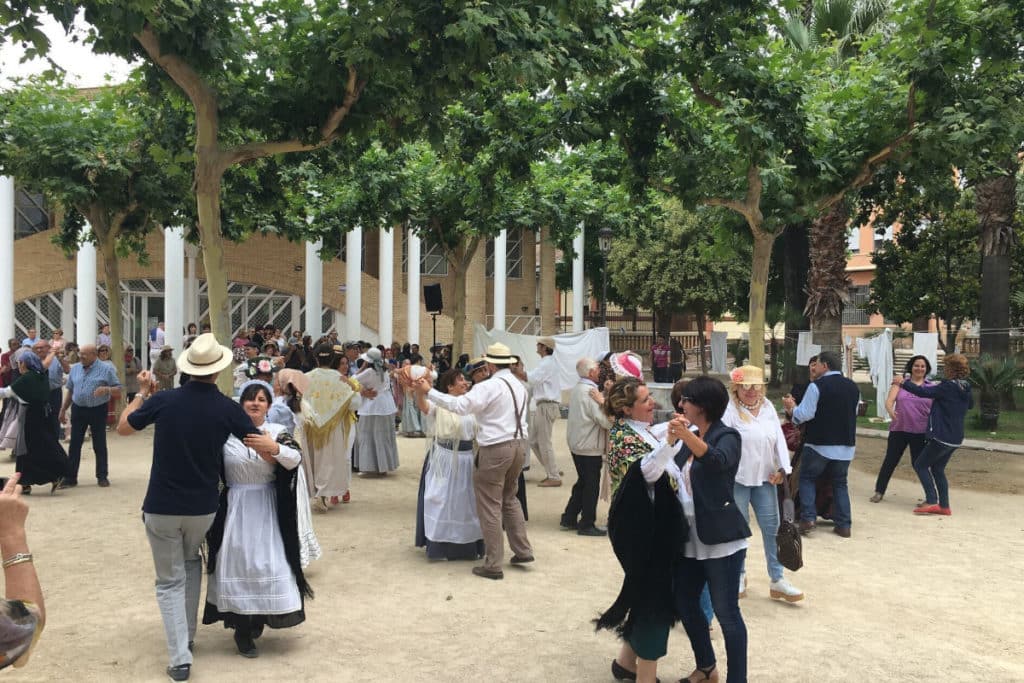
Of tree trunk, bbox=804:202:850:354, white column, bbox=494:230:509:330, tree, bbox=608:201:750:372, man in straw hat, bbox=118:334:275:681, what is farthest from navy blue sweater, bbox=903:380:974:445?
tree, bbox=608:201:750:372

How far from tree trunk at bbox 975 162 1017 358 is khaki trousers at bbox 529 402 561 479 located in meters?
12.3

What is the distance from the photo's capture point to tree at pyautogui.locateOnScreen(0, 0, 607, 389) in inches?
312

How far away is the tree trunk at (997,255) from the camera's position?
20109 mm

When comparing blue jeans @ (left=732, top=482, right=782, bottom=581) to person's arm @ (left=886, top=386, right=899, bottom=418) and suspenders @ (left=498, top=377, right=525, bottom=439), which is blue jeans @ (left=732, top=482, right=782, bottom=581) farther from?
person's arm @ (left=886, top=386, right=899, bottom=418)

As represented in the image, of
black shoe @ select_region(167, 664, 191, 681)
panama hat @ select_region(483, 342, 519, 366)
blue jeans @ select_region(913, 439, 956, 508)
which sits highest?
panama hat @ select_region(483, 342, 519, 366)

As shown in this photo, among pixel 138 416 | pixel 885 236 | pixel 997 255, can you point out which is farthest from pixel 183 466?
pixel 885 236

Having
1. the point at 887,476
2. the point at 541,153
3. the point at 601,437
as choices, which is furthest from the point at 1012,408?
the point at 601,437

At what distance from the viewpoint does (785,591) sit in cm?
671

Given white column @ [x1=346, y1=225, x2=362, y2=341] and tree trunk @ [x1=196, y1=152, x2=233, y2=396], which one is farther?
white column @ [x1=346, y1=225, x2=362, y2=341]

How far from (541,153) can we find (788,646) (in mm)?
7682

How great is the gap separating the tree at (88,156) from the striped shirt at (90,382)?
4125mm

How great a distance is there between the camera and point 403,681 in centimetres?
523

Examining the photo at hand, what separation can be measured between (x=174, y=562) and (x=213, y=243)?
16.3 ft

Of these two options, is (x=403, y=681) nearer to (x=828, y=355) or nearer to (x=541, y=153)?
(x=828, y=355)
